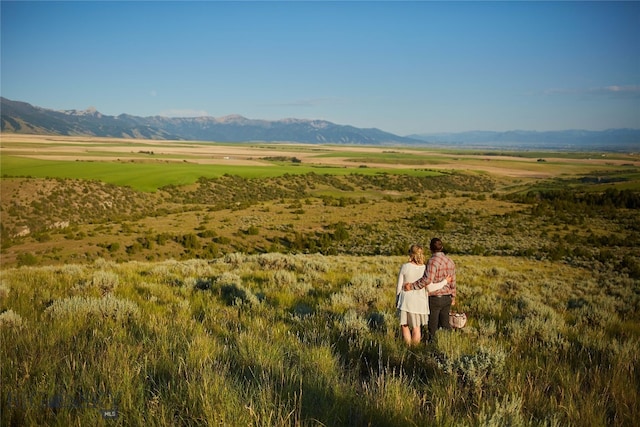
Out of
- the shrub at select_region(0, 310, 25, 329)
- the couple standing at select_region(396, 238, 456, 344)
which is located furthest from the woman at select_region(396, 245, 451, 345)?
the shrub at select_region(0, 310, 25, 329)

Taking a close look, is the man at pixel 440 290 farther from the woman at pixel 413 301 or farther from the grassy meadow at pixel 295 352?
the grassy meadow at pixel 295 352

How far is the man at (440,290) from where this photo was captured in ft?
19.5

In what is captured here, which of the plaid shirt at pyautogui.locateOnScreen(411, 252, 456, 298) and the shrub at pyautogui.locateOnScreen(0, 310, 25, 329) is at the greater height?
the plaid shirt at pyautogui.locateOnScreen(411, 252, 456, 298)

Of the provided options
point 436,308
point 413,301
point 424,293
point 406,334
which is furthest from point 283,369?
point 436,308

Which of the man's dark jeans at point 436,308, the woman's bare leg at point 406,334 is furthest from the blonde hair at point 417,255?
the woman's bare leg at point 406,334

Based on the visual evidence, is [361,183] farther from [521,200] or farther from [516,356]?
[516,356]

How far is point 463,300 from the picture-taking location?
9539mm

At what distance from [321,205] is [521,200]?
29684mm

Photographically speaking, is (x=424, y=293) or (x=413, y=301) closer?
(x=413, y=301)

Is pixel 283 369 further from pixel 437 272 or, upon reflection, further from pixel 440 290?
pixel 440 290

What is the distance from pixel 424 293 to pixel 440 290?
1.28ft

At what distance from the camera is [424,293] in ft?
19.6

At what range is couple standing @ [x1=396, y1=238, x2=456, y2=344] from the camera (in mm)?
5781

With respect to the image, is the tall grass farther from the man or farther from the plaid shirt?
the plaid shirt
